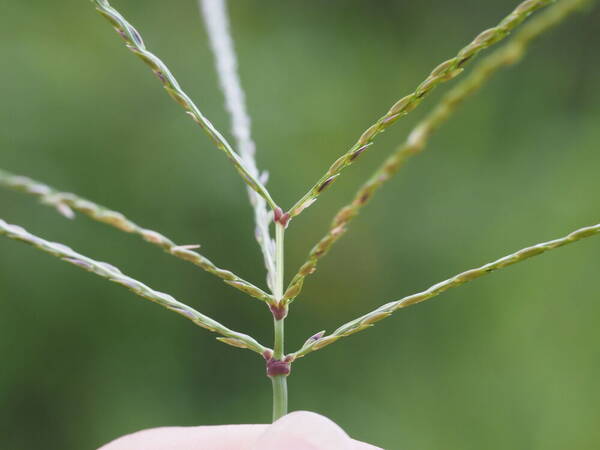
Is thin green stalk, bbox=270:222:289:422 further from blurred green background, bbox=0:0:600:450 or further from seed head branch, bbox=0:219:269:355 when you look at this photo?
blurred green background, bbox=0:0:600:450

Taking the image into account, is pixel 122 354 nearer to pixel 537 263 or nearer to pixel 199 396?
pixel 199 396

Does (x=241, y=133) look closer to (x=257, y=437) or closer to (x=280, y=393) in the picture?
(x=280, y=393)

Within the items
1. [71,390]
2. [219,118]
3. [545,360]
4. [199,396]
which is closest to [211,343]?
[199,396]

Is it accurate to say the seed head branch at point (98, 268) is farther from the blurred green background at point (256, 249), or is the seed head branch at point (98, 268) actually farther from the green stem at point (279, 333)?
the blurred green background at point (256, 249)

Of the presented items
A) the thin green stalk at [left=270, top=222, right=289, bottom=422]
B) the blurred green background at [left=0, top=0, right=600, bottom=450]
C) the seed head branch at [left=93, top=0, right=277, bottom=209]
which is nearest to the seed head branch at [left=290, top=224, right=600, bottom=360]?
the thin green stalk at [left=270, top=222, right=289, bottom=422]

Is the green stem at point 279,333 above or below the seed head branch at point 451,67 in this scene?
below

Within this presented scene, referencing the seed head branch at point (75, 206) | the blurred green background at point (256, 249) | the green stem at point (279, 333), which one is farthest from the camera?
the blurred green background at point (256, 249)

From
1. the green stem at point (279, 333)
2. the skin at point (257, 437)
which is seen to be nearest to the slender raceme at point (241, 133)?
the green stem at point (279, 333)
